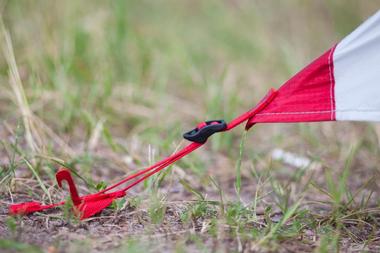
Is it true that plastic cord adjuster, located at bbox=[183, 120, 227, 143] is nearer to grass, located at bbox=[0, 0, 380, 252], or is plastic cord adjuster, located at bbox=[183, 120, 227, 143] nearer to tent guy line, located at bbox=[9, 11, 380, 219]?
tent guy line, located at bbox=[9, 11, 380, 219]

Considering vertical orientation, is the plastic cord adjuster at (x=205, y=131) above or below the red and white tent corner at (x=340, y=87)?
below

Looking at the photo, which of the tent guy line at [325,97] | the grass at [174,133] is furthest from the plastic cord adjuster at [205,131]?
the grass at [174,133]

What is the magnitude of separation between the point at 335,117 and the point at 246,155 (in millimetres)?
913

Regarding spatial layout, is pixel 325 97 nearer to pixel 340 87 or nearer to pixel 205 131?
pixel 340 87

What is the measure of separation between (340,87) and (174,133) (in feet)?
2.17

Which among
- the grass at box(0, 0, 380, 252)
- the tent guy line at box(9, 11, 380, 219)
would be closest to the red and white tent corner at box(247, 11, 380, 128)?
the tent guy line at box(9, 11, 380, 219)

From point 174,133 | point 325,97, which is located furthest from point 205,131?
point 174,133

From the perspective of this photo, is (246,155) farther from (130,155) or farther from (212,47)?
(212,47)

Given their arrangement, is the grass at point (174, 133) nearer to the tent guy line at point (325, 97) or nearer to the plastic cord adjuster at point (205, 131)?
the tent guy line at point (325, 97)

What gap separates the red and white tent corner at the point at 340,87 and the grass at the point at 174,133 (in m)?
0.22

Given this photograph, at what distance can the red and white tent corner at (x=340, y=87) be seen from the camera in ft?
4.12

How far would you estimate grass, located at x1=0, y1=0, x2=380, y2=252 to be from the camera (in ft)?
4.18

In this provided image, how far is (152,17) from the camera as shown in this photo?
12.0ft

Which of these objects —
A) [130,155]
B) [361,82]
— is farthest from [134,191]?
[361,82]
